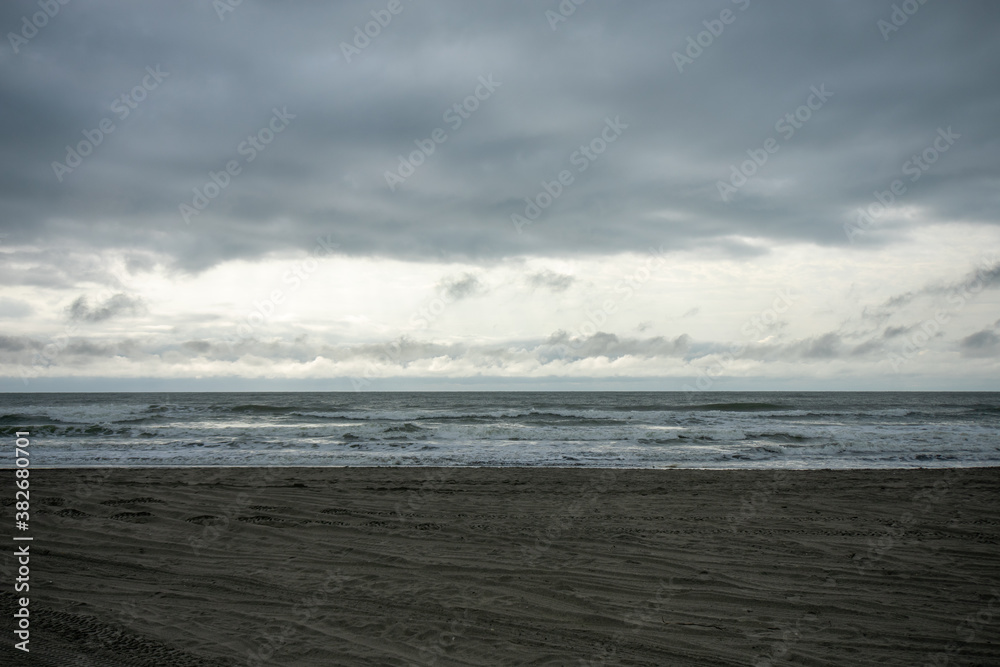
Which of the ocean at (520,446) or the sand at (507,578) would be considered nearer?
the sand at (507,578)

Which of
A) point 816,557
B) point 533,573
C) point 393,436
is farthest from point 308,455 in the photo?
point 816,557

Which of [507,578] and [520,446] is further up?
[507,578]

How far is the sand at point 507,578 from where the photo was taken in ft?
14.1

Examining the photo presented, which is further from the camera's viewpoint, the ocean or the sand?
the ocean

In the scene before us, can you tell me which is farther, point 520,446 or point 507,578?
point 520,446

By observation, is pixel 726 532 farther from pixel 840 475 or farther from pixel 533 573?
pixel 840 475

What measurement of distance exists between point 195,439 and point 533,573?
20117 mm

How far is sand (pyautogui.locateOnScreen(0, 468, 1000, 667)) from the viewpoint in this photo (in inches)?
170

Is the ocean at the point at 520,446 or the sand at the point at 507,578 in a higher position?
the sand at the point at 507,578

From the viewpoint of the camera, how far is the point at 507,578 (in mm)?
5742

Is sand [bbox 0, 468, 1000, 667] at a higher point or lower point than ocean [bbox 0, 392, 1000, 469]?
higher

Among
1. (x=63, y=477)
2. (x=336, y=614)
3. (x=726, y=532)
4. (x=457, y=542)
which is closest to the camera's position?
(x=336, y=614)

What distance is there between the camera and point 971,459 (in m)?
16.8

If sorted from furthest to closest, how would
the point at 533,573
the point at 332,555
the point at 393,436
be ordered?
the point at 393,436 → the point at 332,555 → the point at 533,573
